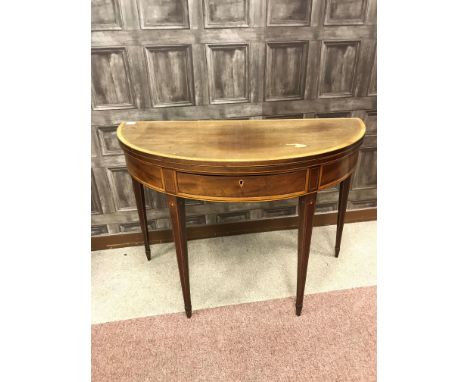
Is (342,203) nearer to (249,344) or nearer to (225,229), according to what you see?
(225,229)

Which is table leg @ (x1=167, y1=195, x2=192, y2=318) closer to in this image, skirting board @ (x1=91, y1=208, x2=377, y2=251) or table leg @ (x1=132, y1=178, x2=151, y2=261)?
table leg @ (x1=132, y1=178, x2=151, y2=261)

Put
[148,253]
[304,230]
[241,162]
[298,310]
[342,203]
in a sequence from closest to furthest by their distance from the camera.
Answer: [241,162], [304,230], [298,310], [342,203], [148,253]

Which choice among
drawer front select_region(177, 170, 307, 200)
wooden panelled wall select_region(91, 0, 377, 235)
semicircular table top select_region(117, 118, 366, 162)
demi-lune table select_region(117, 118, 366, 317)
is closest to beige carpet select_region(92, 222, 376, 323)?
demi-lune table select_region(117, 118, 366, 317)

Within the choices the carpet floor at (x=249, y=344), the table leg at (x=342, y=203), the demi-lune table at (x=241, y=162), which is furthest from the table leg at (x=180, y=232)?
the table leg at (x=342, y=203)

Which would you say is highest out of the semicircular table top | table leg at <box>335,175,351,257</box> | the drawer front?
the semicircular table top

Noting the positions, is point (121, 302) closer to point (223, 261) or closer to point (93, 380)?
point (93, 380)

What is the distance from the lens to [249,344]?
138 centimetres

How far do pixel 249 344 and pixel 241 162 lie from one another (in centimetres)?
83

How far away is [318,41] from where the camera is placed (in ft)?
5.33

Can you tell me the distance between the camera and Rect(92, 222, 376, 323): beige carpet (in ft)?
5.31

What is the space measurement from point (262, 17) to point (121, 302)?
5.24ft

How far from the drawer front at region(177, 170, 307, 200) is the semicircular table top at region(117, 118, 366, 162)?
0.07 m

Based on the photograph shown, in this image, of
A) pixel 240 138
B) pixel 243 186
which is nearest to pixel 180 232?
pixel 243 186

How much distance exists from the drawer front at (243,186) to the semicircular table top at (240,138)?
0.07m
